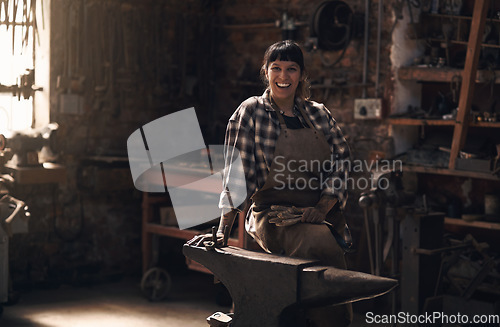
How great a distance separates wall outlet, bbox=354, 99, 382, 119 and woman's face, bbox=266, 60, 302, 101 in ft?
7.34

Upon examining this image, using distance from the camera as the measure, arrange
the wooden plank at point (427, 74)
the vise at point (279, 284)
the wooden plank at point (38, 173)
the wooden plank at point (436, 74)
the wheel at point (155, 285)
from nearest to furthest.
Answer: the vise at point (279, 284), the wooden plank at point (436, 74), the wooden plank at point (427, 74), the wooden plank at point (38, 173), the wheel at point (155, 285)

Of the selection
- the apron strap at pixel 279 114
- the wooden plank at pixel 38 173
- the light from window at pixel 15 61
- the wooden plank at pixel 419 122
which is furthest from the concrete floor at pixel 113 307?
the apron strap at pixel 279 114

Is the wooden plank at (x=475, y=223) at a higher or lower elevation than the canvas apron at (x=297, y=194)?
lower

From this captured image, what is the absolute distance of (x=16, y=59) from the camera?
6.03 metres

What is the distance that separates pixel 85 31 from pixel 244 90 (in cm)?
142

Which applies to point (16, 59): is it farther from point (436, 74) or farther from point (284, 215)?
A: point (284, 215)

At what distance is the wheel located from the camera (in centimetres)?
577

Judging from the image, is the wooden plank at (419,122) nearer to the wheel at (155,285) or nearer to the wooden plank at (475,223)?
the wooden plank at (475,223)

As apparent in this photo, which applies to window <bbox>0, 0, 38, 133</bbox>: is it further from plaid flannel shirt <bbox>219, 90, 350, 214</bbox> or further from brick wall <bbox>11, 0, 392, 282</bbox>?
plaid flannel shirt <bbox>219, 90, 350, 214</bbox>

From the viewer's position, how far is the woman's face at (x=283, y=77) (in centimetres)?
344

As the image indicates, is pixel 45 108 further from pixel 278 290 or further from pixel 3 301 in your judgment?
pixel 278 290

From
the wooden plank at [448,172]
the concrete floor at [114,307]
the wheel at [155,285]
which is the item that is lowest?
the concrete floor at [114,307]

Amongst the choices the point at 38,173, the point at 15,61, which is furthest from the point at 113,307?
the point at 15,61

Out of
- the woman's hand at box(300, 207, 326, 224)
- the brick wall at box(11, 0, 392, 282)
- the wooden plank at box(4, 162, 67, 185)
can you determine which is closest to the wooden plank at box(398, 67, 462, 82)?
the brick wall at box(11, 0, 392, 282)
